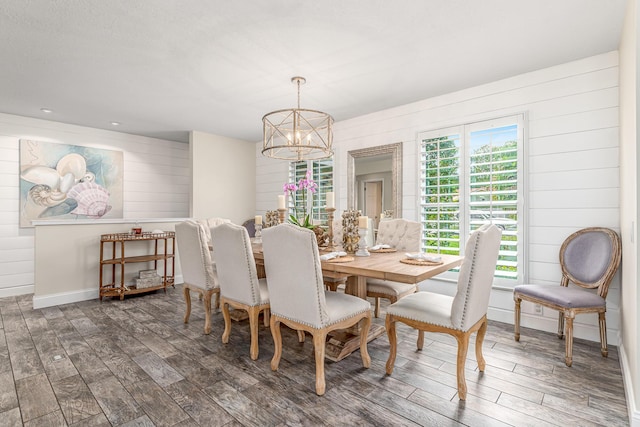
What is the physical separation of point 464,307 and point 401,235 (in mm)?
1526

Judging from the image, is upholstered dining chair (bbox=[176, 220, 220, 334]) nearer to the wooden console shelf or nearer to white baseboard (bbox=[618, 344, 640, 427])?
the wooden console shelf

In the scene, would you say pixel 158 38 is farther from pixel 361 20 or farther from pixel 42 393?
pixel 42 393

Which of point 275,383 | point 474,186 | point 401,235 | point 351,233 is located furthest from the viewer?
point 474,186

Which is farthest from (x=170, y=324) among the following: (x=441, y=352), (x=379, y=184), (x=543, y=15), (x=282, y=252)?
(x=543, y=15)

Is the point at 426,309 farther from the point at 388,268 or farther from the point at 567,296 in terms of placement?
the point at 567,296

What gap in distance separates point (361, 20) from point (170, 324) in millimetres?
3247

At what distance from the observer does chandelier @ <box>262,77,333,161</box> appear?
9.17 feet

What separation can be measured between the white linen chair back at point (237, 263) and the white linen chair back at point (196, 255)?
1.10 feet

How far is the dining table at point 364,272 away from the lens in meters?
2.01

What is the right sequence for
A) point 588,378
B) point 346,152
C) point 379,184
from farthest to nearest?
point 346,152
point 379,184
point 588,378

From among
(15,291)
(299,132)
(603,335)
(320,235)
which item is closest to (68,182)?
(15,291)

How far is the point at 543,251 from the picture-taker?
304cm

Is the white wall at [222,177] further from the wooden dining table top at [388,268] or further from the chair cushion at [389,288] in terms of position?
the wooden dining table top at [388,268]

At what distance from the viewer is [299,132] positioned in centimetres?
286
